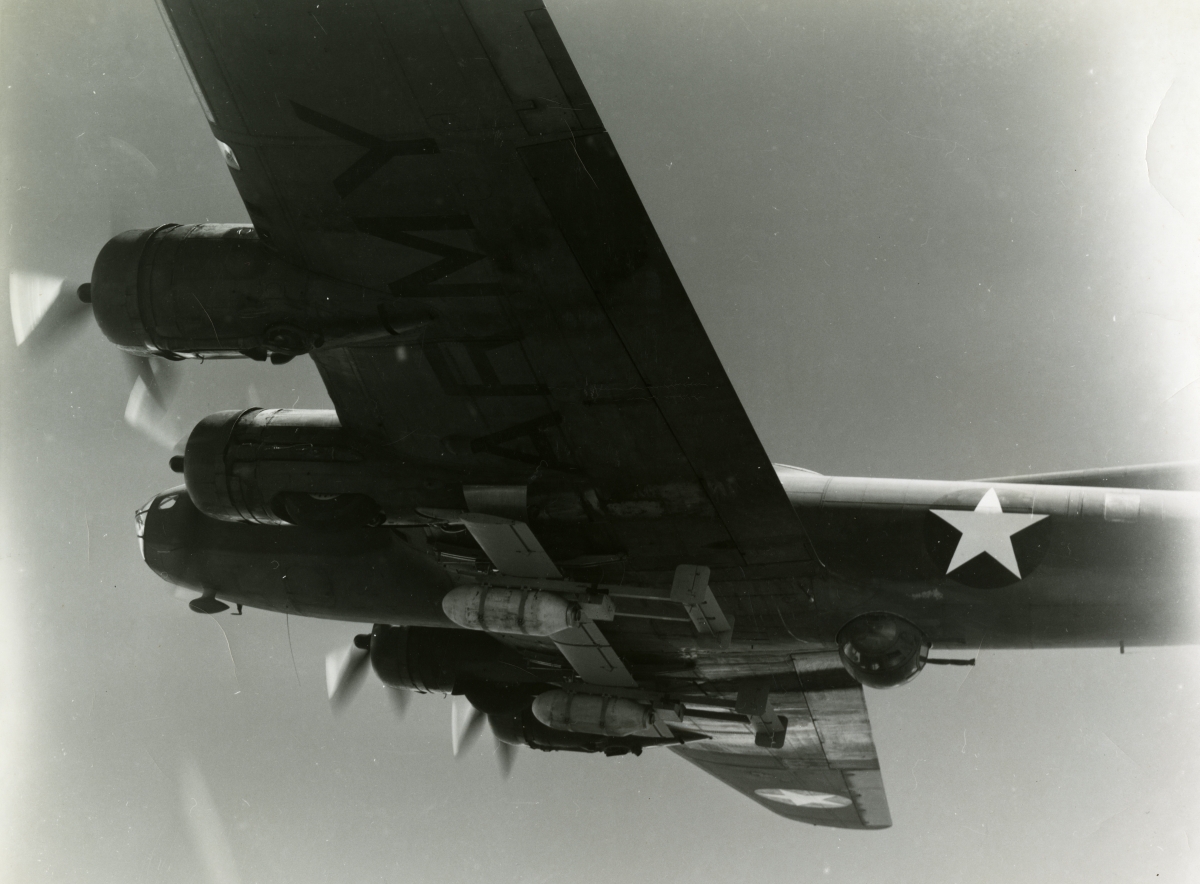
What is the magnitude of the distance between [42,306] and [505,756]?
31.6ft

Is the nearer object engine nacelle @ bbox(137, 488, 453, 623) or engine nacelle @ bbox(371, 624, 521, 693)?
engine nacelle @ bbox(137, 488, 453, 623)

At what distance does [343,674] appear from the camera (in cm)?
1367

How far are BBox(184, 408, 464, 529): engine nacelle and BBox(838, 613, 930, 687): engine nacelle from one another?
4066 mm

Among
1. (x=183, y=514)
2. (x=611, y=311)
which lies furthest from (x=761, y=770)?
(x=611, y=311)

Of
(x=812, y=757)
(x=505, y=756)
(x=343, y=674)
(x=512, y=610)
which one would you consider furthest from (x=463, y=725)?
(x=512, y=610)

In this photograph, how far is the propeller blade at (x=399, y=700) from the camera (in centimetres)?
1409

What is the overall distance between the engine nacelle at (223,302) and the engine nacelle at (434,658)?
17.4 ft

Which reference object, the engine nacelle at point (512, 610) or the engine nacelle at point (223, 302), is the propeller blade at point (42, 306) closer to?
the engine nacelle at point (223, 302)

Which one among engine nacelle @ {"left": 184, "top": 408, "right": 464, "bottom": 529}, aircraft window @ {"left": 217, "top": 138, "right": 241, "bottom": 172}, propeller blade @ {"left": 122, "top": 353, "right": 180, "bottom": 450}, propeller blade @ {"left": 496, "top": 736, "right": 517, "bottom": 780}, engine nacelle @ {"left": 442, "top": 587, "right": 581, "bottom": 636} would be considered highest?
aircraft window @ {"left": 217, "top": 138, "right": 241, "bottom": 172}

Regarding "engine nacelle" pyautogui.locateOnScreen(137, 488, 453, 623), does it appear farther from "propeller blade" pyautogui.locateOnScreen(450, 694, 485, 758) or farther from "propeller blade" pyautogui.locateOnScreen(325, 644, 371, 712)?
"propeller blade" pyautogui.locateOnScreen(450, 694, 485, 758)

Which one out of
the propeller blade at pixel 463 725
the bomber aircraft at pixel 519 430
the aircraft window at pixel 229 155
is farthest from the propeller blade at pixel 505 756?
the aircraft window at pixel 229 155

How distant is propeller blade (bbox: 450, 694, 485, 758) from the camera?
48.8ft

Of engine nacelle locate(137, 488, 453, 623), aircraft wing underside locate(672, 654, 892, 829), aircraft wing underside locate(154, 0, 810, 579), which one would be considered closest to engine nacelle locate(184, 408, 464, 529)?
aircraft wing underside locate(154, 0, 810, 579)

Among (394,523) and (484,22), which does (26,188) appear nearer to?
(394,523)
